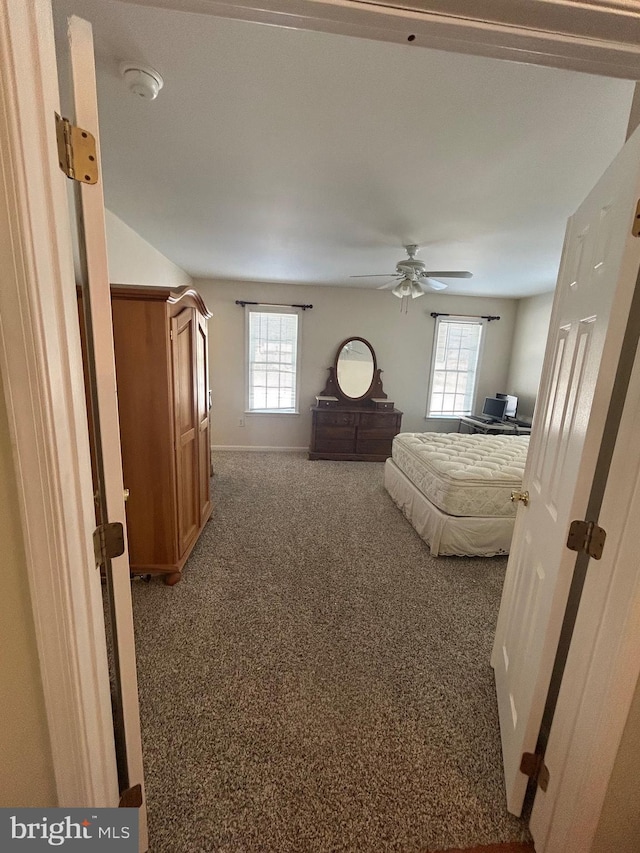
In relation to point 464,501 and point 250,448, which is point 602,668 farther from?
point 250,448

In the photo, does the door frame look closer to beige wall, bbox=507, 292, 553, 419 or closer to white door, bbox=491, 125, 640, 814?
white door, bbox=491, 125, 640, 814

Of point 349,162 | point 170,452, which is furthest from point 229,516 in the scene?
point 349,162

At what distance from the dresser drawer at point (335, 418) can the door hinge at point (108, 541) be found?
4.15 meters

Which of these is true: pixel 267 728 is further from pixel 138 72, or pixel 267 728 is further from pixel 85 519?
pixel 138 72

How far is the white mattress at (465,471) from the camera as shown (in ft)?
8.71

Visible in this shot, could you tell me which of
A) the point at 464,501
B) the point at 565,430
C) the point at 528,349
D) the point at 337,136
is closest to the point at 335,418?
the point at 464,501

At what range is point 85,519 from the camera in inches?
28.8

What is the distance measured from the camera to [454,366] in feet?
18.1

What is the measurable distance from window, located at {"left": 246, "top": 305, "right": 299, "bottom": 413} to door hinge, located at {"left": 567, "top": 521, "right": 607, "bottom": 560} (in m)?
4.57

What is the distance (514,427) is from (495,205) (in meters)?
3.29

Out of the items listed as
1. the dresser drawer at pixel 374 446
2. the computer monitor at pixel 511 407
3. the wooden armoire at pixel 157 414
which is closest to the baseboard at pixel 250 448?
the dresser drawer at pixel 374 446

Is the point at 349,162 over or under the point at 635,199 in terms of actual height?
over

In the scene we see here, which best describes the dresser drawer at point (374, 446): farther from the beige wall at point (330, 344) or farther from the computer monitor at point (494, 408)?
the computer monitor at point (494, 408)

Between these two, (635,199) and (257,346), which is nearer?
(635,199)
